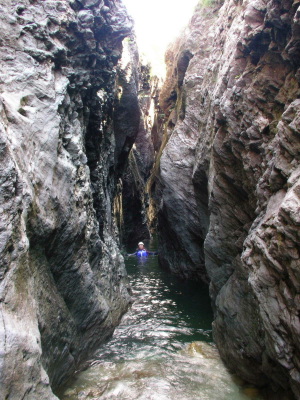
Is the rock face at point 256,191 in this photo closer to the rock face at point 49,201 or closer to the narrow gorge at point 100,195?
the narrow gorge at point 100,195

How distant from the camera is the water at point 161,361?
671 centimetres

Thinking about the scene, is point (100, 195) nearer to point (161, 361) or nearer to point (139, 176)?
point (161, 361)

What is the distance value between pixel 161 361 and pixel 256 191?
4905 millimetres

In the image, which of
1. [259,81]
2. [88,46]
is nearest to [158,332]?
[259,81]

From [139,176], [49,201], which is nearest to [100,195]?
[49,201]

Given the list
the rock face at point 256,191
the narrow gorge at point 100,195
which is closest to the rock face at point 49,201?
the narrow gorge at point 100,195

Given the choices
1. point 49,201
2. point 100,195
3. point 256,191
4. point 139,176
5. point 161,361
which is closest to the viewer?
point 49,201

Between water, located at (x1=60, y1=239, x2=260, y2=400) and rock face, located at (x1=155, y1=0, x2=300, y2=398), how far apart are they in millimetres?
609

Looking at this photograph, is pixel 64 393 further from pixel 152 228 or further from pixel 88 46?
pixel 152 228

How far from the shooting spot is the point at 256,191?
6.58 metres

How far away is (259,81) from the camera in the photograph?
728 cm

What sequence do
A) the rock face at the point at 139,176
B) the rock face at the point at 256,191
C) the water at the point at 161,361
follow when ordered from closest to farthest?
the rock face at the point at 256,191
the water at the point at 161,361
the rock face at the point at 139,176

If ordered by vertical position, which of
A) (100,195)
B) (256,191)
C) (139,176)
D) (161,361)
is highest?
(139,176)

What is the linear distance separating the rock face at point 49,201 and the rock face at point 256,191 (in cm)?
339
